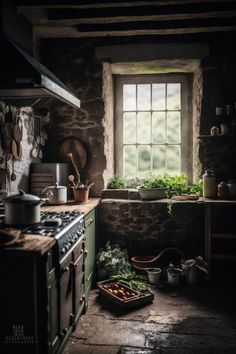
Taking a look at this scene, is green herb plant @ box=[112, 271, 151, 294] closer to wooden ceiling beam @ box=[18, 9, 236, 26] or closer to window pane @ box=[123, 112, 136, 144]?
window pane @ box=[123, 112, 136, 144]

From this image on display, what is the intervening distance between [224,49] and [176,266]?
9.40ft

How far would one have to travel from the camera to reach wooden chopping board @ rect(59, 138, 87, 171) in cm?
488

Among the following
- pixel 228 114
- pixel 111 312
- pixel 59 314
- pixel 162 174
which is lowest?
pixel 111 312

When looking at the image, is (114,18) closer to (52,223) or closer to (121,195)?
(121,195)

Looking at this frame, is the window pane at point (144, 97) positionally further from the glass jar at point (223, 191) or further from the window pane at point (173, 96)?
the glass jar at point (223, 191)

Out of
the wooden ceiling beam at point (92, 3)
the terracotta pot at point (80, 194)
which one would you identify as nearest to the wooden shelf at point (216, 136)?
the wooden ceiling beam at point (92, 3)

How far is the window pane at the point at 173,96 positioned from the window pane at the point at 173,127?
0.12 m

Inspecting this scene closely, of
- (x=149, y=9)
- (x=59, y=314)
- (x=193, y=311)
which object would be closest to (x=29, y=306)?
(x=59, y=314)

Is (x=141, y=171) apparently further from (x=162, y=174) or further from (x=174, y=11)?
(x=174, y=11)

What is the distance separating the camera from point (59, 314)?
8.46 feet

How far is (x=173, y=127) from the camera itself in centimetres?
535

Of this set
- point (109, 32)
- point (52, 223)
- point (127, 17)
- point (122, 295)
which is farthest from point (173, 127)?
point (52, 223)

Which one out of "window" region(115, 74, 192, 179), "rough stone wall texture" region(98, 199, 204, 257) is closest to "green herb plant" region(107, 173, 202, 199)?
"rough stone wall texture" region(98, 199, 204, 257)

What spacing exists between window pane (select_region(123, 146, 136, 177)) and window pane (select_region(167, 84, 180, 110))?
0.83m
